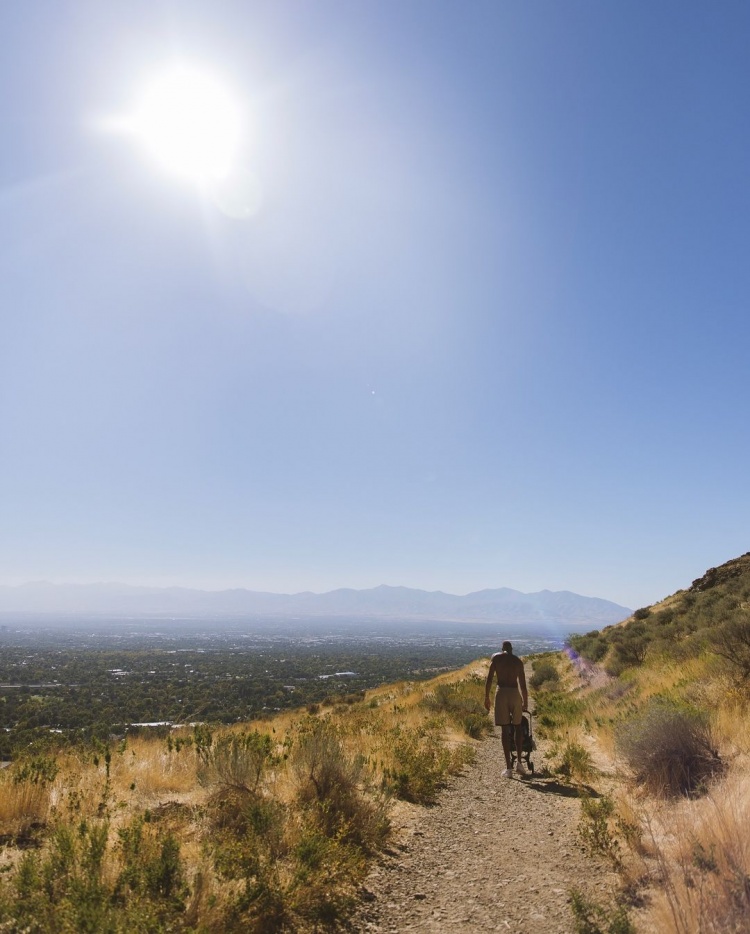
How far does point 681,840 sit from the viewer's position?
4.64 m

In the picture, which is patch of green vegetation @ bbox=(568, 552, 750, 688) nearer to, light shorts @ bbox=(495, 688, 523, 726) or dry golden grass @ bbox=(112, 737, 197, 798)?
light shorts @ bbox=(495, 688, 523, 726)

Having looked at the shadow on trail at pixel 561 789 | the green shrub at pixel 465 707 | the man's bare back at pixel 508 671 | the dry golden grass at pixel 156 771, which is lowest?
the green shrub at pixel 465 707

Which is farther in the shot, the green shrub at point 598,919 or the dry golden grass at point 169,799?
the dry golden grass at point 169,799

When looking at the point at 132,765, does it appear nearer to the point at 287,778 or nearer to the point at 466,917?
the point at 287,778

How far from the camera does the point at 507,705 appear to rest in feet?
31.3

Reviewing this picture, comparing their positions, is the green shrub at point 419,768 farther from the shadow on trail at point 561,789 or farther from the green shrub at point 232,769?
the green shrub at point 232,769

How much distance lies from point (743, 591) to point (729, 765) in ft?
62.2

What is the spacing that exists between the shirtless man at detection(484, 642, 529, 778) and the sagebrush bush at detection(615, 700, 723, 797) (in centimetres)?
209

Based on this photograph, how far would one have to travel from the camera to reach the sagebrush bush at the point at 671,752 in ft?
22.0

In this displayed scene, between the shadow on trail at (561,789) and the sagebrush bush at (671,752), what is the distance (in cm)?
100

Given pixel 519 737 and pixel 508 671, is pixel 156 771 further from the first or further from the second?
pixel 519 737

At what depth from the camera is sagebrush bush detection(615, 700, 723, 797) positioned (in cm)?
671

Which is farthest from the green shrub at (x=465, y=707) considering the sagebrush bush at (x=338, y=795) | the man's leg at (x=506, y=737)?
the sagebrush bush at (x=338, y=795)

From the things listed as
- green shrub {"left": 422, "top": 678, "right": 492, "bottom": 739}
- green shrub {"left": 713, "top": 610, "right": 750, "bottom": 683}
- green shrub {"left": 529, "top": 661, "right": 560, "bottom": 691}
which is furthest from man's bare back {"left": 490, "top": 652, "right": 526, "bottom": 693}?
green shrub {"left": 529, "top": 661, "right": 560, "bottom": 691}
